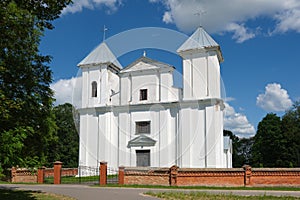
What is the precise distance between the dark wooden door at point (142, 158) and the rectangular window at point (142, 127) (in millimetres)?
1747

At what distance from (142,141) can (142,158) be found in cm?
147

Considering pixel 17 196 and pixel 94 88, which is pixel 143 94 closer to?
pixel 94 88

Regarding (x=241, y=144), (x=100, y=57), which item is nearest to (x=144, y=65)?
(x=100, y=57)

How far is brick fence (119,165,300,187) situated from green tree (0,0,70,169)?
646 centimetres

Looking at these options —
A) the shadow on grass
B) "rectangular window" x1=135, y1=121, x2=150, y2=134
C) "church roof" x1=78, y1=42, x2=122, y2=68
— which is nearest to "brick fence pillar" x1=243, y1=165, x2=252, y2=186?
the shadow on grass

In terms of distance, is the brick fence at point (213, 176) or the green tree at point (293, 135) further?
the green tree at point (293, 135)

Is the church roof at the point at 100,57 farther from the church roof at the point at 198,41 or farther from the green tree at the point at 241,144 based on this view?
the green tree at the point at 241,144

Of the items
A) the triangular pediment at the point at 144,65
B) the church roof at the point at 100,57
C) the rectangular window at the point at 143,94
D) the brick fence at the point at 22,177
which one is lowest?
the brick fence at the point at 22,177

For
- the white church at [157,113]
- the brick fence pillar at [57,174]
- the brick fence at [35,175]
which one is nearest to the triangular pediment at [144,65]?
the white church at [157,113]

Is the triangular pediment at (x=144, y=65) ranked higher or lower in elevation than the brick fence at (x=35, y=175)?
higher

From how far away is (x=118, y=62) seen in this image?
34688mm

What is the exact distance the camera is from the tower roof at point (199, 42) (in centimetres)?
2927

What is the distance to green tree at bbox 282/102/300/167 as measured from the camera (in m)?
45.1

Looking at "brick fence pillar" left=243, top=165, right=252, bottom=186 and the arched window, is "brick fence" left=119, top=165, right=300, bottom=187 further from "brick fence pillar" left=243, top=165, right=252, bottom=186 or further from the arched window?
the arched window
